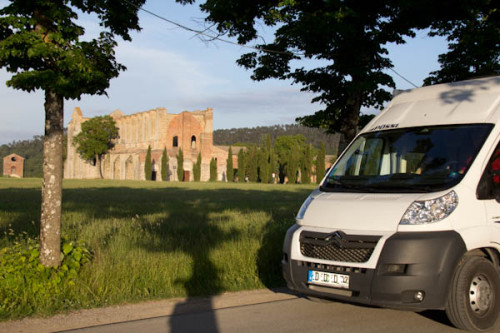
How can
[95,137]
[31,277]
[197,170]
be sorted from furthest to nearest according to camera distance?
[95,137], [197,170], [31,277]

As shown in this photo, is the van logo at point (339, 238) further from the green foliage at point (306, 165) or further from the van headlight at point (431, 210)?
the green foliage at point (306, 165)

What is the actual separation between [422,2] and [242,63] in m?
5.17

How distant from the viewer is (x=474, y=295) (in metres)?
5.12

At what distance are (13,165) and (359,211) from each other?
14591cm

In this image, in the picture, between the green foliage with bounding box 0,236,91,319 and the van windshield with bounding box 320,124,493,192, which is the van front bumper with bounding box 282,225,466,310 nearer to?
the van windshield with bounding box 320,124,493,192

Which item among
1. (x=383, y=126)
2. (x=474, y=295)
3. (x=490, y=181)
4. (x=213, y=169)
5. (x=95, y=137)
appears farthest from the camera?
(x=95, y=137)

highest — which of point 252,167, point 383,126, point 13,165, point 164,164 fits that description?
point 13,165

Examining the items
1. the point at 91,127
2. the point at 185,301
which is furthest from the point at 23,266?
the point at 91,127

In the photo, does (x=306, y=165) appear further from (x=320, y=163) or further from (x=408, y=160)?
(x=408, y=160)

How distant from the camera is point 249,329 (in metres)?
5.22

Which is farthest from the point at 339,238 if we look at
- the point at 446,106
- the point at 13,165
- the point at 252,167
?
the point at 13,165

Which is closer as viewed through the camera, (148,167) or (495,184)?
(495,184)

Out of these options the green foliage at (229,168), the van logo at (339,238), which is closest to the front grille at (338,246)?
the van logo at (339,238)

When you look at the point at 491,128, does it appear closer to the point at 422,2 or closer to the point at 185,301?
the point at 185,301
